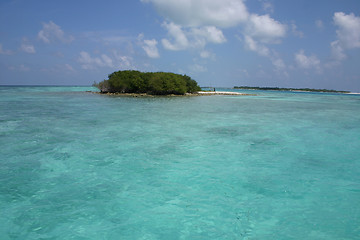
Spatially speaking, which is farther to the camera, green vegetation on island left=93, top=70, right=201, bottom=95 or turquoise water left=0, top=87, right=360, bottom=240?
green vegetation on island left=93, top=70, right=201, bottom=95

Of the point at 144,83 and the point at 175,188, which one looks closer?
the point at 175,188

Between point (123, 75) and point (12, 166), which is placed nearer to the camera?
point (12, 166)

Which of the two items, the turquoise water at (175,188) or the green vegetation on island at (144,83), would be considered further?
the green vegetation on island at (144,83)

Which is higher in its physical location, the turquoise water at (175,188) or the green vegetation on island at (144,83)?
the green vegetation on island at (144,83)

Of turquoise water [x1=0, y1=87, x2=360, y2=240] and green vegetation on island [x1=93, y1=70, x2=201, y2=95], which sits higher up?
green vegetation on island [x1=93, y1=70, x2=201, y2=95]

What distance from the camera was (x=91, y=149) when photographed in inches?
448

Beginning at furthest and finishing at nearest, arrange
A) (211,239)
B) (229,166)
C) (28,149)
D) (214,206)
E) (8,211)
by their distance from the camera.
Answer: (28,149)
(229,166)
(214,206)
(8,211)
(211,239)

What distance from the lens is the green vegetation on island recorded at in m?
60.5

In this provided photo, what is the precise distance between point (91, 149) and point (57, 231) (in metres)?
6.44

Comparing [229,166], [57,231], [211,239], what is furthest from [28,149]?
[211,239]

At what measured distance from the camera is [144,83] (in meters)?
63.9

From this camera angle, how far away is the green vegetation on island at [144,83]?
60.5 metres

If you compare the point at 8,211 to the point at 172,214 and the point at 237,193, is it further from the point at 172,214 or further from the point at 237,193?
the point at 237,193

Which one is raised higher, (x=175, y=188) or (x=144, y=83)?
(x=144, y=83)
